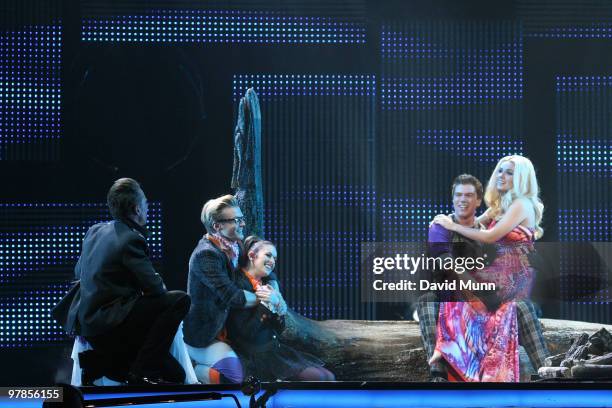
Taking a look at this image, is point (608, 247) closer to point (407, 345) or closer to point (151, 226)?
point (407, 345)

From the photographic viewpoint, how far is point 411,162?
495 cm

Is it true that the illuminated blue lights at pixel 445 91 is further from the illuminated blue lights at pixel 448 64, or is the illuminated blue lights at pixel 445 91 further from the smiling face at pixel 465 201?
the smiling face at pixel 465 201

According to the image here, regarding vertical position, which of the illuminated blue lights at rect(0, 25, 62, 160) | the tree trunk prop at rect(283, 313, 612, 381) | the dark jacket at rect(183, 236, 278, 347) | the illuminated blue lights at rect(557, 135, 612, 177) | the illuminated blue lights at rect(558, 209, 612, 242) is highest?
the illuminated blue lights at rect(0, 25, 62, 160)

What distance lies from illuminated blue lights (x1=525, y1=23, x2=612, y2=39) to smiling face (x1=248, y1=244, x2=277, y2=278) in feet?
7.92

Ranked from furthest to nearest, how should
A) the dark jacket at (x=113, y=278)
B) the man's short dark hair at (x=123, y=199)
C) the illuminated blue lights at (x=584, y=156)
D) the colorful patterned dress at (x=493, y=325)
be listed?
the illuminated blue lights at (x=584, y=156)
the colorful patterned dress at (x=493, y=325)
the man's short dark hair at (x=123, y=199)
the dark jacket at (x=113, y=278)

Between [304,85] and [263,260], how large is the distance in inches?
49.6

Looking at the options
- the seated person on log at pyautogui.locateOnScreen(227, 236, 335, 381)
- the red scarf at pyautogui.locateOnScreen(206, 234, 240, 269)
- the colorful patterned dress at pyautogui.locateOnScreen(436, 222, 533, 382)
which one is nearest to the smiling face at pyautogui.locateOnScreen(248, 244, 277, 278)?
the seated person on log at pyautogui.locateOnScreen(227, 236, 335, 381)

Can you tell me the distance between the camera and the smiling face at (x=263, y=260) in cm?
495

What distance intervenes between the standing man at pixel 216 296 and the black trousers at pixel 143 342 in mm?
354

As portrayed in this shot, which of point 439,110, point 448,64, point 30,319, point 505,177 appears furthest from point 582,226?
point 30,319

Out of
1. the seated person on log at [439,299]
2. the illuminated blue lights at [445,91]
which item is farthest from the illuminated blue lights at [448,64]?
the seated person on log at [439,299]

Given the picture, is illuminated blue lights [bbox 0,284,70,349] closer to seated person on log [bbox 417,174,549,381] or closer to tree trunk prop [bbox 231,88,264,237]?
tree trunk prop [bbox 231,88,264,237]

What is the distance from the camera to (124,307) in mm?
4309

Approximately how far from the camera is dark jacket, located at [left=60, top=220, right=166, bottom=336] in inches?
169
